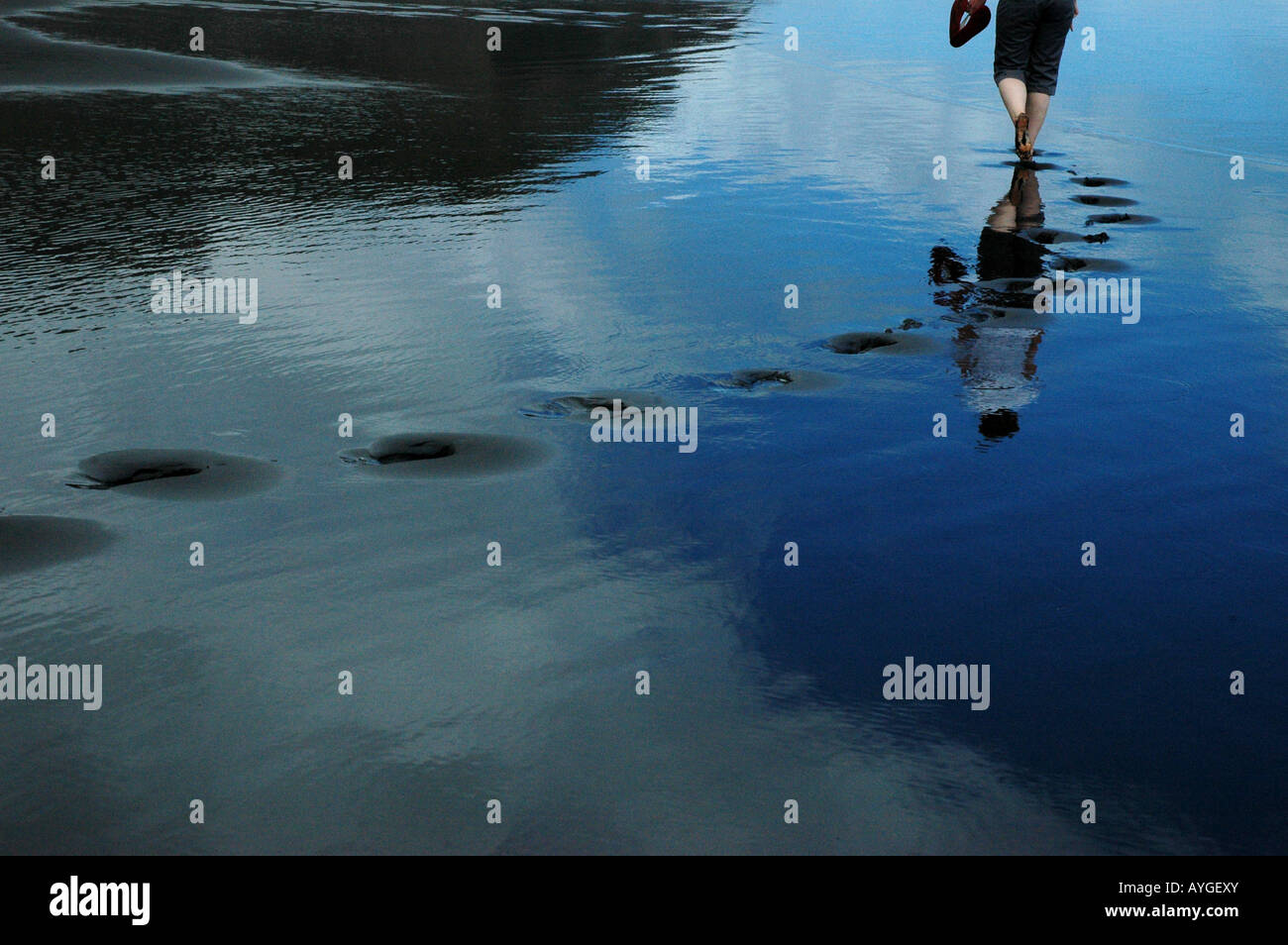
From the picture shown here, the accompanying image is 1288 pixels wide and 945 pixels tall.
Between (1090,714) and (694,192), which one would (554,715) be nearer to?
(1090,714)

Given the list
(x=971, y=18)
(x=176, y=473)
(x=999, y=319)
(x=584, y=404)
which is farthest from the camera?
(x=971, y=18)

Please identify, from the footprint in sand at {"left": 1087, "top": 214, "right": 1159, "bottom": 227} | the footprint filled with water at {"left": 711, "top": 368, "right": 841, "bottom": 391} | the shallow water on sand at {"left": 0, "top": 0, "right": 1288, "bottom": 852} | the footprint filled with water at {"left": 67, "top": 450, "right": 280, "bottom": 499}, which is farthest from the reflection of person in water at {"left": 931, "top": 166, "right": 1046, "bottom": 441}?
the footprint filled with water at {"left": 67, "top": 450, "right": 280, "bottom": 499}

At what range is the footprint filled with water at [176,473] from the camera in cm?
416

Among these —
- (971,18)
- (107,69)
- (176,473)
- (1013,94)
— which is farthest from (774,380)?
(107,69)

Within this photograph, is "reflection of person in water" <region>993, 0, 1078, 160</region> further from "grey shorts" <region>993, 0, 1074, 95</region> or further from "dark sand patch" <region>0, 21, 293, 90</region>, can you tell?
"dark sand patch" <region>0, 21, 293, 90</region>

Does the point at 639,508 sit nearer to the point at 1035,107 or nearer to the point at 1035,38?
the point at 1035,107

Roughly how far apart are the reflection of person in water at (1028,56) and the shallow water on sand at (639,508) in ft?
1.84

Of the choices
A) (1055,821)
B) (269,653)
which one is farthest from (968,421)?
(269,653)

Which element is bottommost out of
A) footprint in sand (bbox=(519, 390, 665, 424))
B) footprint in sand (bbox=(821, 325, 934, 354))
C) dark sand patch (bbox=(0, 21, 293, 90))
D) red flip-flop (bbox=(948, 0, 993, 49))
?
footprint in sand (bbox=(519, 390, 665, 424))

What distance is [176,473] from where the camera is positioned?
14.0ft

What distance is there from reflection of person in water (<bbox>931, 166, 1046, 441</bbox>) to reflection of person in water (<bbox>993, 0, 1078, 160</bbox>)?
4.24ft

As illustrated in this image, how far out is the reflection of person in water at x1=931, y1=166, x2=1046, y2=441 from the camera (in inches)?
197

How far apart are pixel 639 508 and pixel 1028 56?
699 cm

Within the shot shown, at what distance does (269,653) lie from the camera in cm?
326
